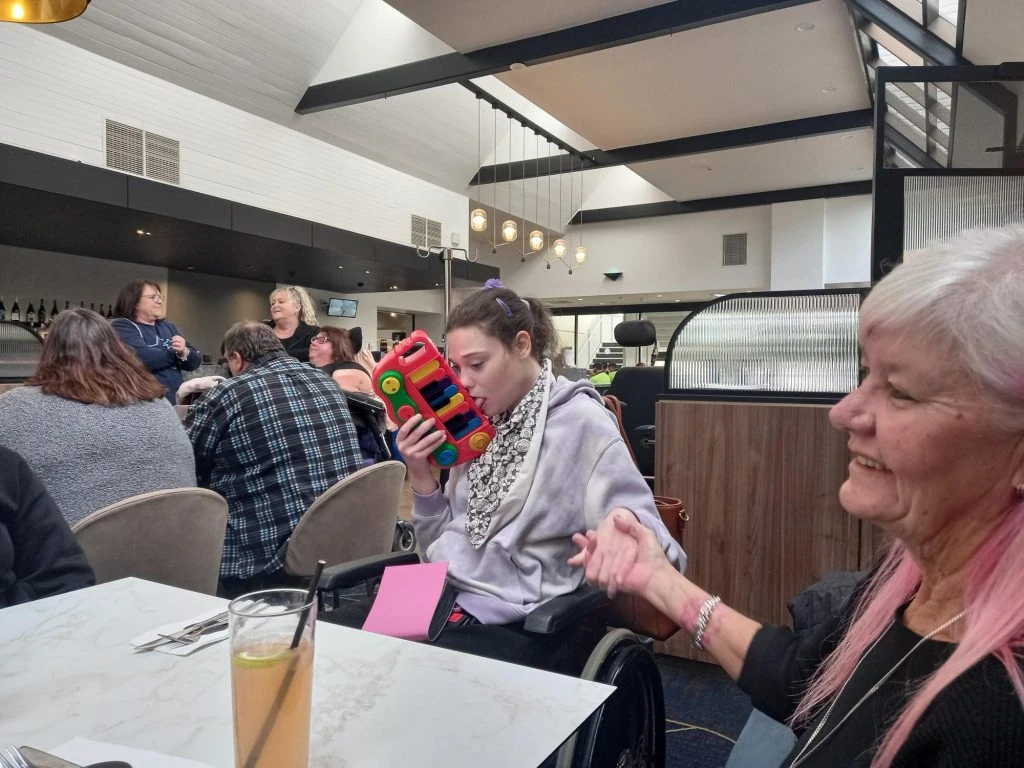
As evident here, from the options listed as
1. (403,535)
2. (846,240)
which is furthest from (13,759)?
(846,240)

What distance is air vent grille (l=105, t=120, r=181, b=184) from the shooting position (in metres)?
6.25

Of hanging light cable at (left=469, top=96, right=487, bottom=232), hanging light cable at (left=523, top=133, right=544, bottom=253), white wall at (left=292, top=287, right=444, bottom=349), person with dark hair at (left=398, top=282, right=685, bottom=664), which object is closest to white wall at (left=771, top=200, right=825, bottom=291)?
hanging light cable at (left=523, top=133, right=544, bottom=253)

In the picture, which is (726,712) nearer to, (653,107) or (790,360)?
(790,360)

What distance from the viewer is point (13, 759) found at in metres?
0.61

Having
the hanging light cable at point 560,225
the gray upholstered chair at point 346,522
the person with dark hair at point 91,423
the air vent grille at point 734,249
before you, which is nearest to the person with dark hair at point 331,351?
the gray upholstered chair at point 346,522

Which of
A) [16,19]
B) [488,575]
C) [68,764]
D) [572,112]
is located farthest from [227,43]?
[68,764]

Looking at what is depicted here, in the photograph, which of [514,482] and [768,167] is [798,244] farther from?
[514,482]

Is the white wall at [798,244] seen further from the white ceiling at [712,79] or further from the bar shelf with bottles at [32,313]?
the bar shelf with bottles at [32,313]

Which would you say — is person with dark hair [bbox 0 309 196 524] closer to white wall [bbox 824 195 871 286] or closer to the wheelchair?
the wheelchair

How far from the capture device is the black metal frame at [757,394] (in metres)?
2.59

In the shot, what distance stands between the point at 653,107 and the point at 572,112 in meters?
0.84

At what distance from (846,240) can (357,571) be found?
1130cm

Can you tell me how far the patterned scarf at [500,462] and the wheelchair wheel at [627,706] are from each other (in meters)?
0.50

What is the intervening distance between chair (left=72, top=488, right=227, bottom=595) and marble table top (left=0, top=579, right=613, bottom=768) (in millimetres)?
557
